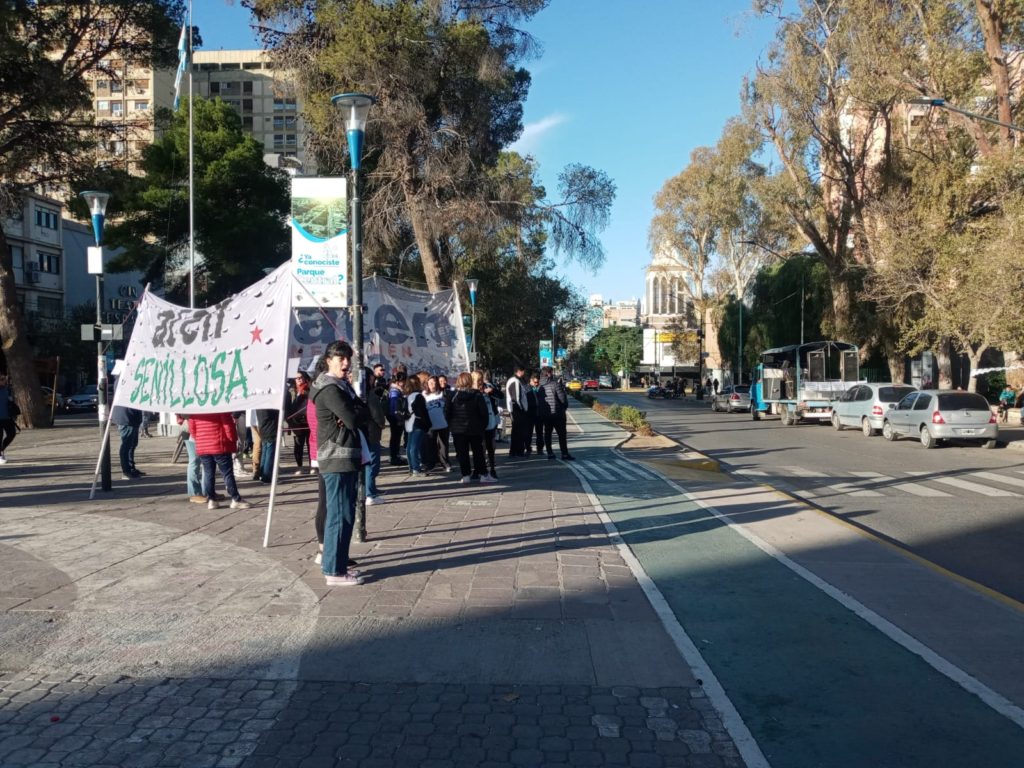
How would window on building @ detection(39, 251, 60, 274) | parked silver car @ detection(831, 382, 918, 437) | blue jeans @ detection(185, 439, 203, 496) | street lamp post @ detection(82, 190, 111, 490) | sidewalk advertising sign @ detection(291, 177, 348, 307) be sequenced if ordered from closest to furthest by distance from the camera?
sidewalk advertising sign @ detection(291, 177, 348, 307), blue jeans @ detection(185, 439, 203, 496), street lamp post @ detection(82, 190, 111, 490), parked silver car @ detection(831, 382, 918, 437), window on building @ detection(39, 251, 60, 274)

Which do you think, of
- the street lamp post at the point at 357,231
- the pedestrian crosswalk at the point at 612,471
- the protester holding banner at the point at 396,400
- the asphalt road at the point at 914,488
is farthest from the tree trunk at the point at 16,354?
the street lamp post at the point at 357,231

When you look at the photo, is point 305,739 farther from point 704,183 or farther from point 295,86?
point 704,183

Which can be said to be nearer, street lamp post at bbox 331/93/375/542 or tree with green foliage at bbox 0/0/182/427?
street lamp post at bbox 331/93/375/542

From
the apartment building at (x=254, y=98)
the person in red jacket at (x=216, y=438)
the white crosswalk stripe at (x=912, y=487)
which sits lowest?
the white crosswalk stripe at (x=912, y=487)

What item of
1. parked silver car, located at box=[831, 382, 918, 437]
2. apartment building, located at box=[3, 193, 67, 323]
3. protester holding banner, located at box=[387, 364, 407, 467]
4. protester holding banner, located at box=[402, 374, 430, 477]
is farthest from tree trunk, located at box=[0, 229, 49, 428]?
parked silver car, located at box=[831, 382, 918, 437]

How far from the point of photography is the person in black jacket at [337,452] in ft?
21.9

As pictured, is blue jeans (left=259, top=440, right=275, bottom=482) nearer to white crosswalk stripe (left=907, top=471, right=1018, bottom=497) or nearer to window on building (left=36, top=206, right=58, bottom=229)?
white crosswalk stripe (left=907, top=471, right=1018, bottom=497)

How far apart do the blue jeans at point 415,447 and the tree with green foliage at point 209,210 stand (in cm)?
2487

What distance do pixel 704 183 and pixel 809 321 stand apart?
12.4 meters

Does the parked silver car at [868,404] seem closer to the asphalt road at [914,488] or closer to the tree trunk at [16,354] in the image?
the asphalt road at [914,488]

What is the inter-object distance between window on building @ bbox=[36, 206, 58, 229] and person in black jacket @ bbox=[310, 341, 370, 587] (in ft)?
183

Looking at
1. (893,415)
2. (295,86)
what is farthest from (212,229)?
(893,415)

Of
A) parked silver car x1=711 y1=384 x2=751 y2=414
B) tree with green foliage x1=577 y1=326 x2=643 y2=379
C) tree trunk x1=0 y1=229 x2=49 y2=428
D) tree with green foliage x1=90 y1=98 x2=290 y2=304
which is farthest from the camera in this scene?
tree with green foliage x1=577 y1=326 x2=643 y2=379

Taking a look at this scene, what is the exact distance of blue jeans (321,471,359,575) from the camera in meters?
6.70
